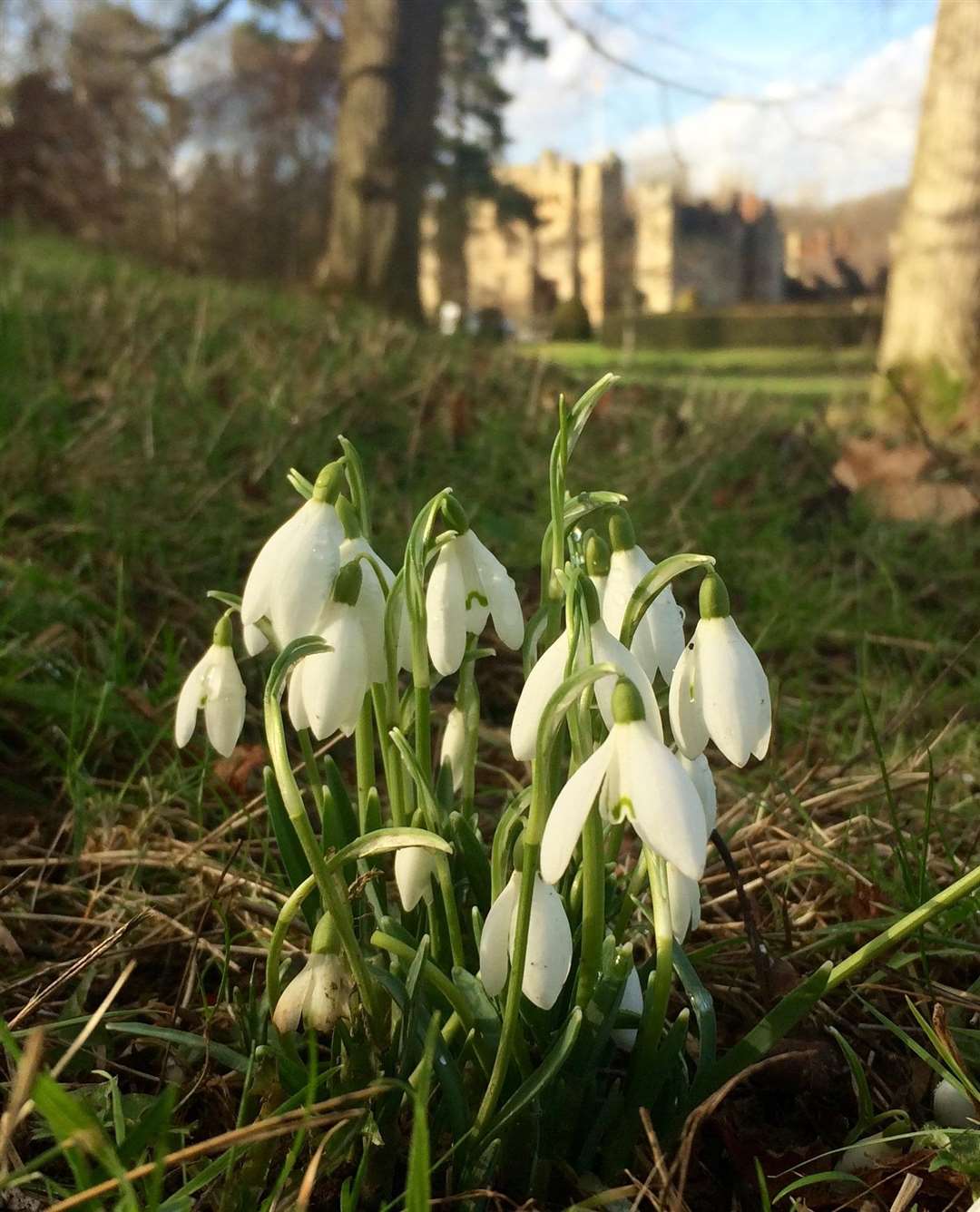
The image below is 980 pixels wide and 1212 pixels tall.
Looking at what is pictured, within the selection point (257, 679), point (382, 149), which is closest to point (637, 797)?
point (257, 679)

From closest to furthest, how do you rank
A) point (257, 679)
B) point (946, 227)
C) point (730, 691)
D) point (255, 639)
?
point (730, 691)
point (255, 639)
point (257, 679)
point (946, 227)

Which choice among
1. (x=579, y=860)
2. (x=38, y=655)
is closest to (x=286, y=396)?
(x=38, y=655)

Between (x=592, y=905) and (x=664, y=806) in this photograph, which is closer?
(x=664, y=806)

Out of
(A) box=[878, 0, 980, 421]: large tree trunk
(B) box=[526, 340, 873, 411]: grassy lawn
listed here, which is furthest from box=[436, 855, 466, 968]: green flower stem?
(A) box=[878, 0, 980, 421]: large tree trunk

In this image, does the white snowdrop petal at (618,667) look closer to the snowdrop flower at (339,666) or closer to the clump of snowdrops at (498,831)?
the clump of snowdrops at (498,831)

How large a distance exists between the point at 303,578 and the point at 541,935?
0.31 meters

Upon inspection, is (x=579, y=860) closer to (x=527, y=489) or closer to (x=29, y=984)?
(x=29, y=984)

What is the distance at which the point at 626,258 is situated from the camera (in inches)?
1215

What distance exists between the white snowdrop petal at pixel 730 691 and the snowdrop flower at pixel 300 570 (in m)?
0.29

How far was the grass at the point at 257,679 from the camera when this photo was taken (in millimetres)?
1087

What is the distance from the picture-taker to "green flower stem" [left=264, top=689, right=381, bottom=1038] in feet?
2.73

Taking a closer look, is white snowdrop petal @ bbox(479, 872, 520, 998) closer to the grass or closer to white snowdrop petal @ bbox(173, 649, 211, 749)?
the grass

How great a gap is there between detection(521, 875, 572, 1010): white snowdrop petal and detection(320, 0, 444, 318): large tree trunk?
24.9 ft

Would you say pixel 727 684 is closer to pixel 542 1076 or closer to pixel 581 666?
pixel 581 666
